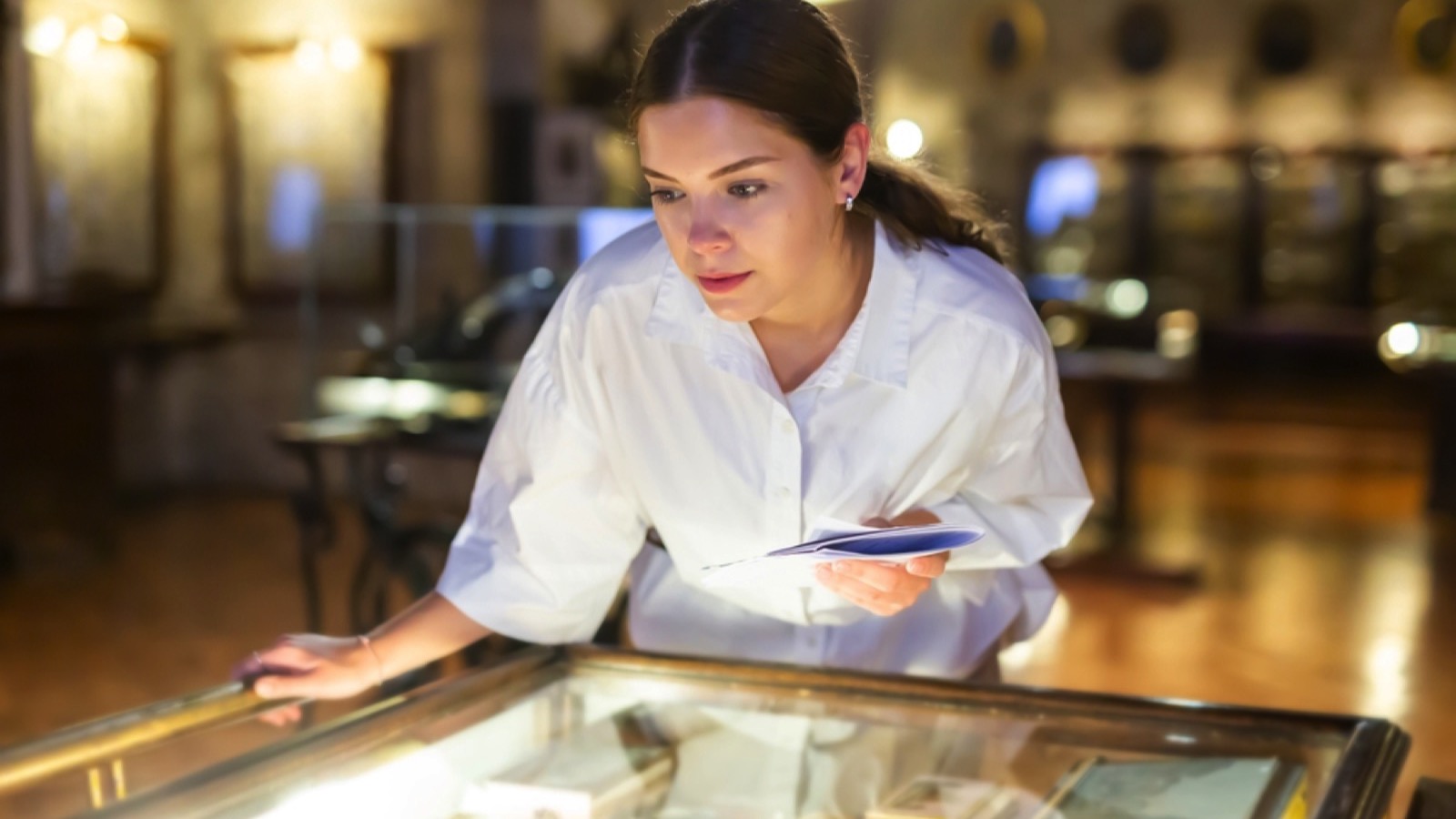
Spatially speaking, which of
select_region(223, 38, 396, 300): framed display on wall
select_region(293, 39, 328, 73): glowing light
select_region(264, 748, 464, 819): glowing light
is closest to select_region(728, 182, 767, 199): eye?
select_region(264, 748, 464, 819): glowing light

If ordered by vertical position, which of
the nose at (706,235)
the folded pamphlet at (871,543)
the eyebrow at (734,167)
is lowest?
the folded pamphlet at (871,543)

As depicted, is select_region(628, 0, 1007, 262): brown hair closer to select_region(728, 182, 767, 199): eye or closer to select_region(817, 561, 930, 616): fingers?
select_region(728, 182, 767, 199): eye

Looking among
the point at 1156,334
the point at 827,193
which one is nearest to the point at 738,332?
the point at 827,193

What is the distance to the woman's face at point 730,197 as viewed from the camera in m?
1.52

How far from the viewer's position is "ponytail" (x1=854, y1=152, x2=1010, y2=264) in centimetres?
185

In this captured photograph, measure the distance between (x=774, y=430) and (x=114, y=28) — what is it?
7883 mm

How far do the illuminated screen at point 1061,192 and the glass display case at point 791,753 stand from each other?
1503 cm

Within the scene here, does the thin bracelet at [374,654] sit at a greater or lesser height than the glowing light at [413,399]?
greater

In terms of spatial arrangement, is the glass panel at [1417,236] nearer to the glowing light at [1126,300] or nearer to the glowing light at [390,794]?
the glowing light at [1126,300]

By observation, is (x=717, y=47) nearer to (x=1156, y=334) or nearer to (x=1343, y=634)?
(x=1343, y=634)

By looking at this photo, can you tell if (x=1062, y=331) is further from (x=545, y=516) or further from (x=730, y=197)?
(x=730, y=197)

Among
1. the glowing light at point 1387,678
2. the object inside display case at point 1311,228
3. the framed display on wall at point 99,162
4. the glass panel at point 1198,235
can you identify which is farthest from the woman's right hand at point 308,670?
the object inside display case at point 1311,228

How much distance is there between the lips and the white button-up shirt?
245 mm

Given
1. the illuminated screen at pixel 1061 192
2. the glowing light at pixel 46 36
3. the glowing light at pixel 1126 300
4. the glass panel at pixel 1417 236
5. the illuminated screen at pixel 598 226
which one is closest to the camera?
the illuminated screen at pixel 598 226
